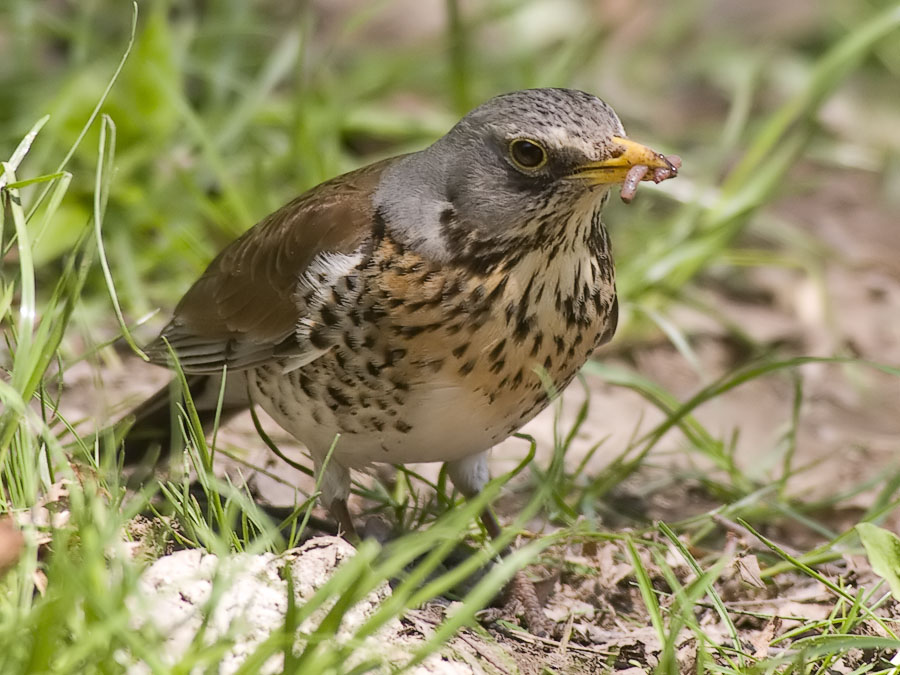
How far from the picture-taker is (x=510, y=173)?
11.8ft

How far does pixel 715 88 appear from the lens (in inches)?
335

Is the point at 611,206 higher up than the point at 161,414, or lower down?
higher up

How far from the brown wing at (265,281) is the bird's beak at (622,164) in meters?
0.68

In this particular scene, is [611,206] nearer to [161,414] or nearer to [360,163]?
[360,163]

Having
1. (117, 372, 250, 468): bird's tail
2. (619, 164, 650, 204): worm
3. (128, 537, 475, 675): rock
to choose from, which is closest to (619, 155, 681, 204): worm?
(619, 164, 650, 204): worm

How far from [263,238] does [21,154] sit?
0.92 meters

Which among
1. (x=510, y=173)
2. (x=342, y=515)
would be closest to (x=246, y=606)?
(x=342, y=515)

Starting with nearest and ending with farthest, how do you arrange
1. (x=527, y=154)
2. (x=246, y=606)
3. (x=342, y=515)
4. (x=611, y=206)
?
(x=246, y=606) < (x=527, y=154) < (x=342, y=515) < (x=611, y=206)

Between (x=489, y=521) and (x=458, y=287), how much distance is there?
873mm

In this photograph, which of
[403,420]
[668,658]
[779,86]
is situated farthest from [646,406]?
[779,86]

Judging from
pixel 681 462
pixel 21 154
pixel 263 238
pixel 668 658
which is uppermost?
pixel 21 154

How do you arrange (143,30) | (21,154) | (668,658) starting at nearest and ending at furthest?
(668,658)
(21,154)
(143,30)

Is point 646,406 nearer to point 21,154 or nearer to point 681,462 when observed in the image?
point 681,462

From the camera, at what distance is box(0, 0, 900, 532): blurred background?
5.44 meters
